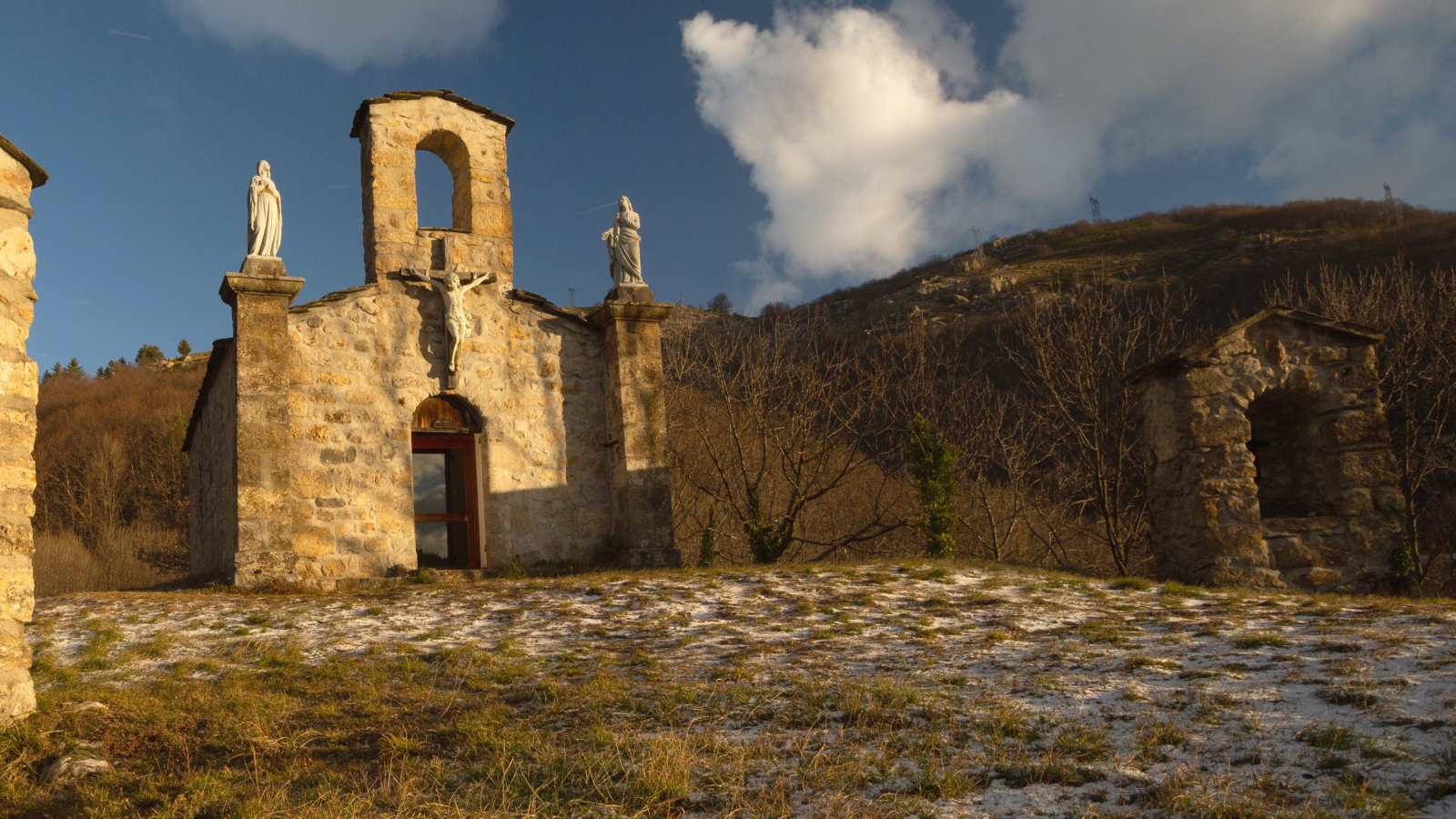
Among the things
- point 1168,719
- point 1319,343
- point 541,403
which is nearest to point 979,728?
point 1168,719

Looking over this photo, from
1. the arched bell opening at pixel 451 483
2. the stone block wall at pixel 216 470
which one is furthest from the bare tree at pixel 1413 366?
the stone block wall at pixel 216 470

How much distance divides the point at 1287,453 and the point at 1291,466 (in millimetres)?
172

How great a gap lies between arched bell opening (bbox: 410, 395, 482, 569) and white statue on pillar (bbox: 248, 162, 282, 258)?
2659 millimetres

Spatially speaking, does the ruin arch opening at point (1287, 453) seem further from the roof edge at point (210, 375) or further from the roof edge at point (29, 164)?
the roof edge at point (210, 375)

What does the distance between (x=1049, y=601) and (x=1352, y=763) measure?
4.75m

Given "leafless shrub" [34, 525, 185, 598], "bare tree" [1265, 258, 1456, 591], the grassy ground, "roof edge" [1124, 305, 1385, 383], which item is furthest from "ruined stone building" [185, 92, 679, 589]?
"leafless shrub" [34, 525, 185, 598]

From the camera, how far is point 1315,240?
39.8m

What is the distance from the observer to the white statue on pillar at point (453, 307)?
508 inches

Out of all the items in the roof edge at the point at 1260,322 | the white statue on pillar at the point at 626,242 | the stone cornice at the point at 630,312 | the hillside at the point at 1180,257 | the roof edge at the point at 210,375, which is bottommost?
the roof edge at the point at 1260,322

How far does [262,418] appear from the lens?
11.5 metres

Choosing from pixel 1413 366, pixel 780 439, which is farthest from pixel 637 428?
pixel 1413 366

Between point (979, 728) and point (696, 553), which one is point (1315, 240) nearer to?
point (696, 553)

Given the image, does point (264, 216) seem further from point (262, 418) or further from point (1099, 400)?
point (1099, 400)

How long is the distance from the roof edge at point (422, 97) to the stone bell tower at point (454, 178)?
13 mm
